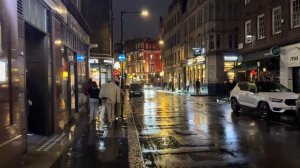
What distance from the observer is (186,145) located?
11102mm

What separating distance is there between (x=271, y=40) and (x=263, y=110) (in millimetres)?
12835

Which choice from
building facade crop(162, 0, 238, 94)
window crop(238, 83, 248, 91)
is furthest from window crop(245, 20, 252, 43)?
window crop(238, 83, 248, 91)

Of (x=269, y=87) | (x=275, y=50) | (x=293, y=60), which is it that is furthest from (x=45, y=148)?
(x=275, y=50)

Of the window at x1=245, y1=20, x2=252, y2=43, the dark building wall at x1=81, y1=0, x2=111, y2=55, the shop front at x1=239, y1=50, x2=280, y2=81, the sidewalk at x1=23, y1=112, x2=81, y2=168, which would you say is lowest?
the sidewalk at x1=23, y1=112, x2=81, y2=168

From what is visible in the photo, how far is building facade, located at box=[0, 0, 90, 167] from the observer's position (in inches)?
221

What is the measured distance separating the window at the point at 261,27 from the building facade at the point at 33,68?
689 inches

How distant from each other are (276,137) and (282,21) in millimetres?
17002

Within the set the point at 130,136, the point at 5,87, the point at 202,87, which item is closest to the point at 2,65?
the point at 5,87

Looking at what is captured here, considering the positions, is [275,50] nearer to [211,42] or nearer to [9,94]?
[211,42]

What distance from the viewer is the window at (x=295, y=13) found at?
26.0 meters

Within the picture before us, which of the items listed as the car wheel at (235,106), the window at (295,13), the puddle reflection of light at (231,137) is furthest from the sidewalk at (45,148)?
the window at (295,13)

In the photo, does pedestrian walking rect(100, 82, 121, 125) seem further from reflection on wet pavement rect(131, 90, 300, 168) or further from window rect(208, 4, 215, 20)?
window rect(208, 4, 215, 20)

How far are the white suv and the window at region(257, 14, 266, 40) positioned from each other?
11.2 meters

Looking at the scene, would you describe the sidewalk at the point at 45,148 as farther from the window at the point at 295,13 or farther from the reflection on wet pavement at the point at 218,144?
the window at the point at 295,13
